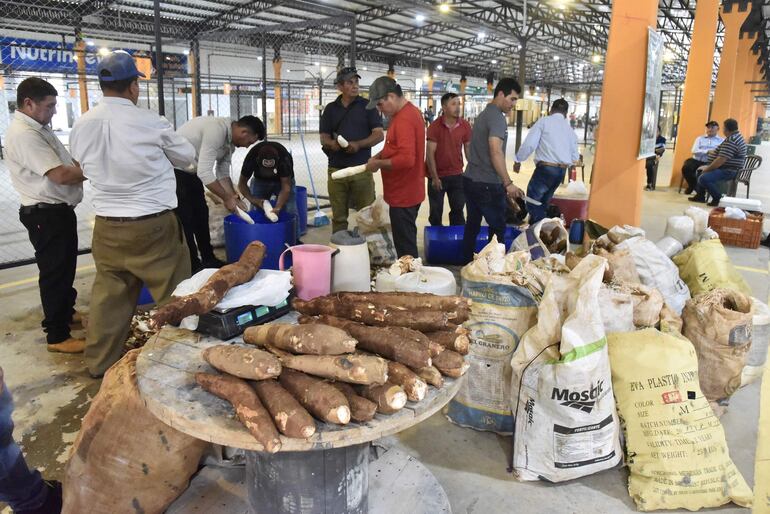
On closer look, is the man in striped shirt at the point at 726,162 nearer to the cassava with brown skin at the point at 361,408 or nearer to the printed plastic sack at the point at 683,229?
the printed plastic sack at the point at 683,229

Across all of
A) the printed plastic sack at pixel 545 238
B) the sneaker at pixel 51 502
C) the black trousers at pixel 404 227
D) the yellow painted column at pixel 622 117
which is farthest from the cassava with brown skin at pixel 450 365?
the yellow painted column at pixel 622 117

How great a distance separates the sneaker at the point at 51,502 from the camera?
6.38 ft

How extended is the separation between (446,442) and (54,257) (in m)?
2.62

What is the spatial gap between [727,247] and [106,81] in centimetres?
657

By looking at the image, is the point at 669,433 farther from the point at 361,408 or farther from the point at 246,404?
the point at 246,404

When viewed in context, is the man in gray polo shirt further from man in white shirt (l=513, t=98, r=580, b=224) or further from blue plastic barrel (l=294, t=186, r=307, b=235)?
blue plastic barrel (l=294, t=186, r=307, b=235)

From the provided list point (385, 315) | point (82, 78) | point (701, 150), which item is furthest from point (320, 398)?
point (701, 150)

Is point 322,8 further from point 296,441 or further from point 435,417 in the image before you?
point 296,441

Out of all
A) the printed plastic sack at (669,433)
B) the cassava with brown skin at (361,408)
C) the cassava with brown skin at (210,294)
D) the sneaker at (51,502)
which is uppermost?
the cassava with brown skin at (210,294)

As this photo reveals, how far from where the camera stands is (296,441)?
122 centimetres

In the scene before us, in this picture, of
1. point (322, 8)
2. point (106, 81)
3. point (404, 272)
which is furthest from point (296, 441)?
point (322, 8)

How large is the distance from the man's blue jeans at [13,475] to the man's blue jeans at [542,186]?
4.94 metres

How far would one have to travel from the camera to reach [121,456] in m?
1.88

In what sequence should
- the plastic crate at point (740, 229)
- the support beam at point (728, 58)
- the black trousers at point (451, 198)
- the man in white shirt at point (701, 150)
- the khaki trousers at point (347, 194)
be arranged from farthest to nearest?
the support beam at point (728, 58) → the man in white shirt at point (701, 150) → the plastic crate at point (740, 229) → the black trousers at point (451, 198) → the khaki trousers at point (347, 194)
